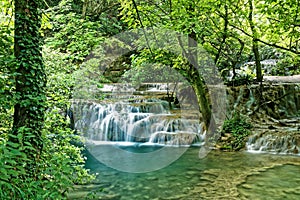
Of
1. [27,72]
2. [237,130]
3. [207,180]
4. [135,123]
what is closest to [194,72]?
[237,130]

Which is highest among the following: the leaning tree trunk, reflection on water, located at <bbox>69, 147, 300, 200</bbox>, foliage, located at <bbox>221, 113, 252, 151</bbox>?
the leaning tree trunk

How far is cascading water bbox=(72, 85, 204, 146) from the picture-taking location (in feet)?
30.3

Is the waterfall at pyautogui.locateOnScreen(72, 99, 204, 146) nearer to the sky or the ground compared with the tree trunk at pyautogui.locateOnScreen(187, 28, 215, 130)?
nearer to the ground

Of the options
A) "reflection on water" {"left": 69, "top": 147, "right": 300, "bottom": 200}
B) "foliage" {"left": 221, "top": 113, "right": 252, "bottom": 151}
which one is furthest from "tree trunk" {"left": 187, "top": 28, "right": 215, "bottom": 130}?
"reflection on water" {"left": 69, "top": 147, "right": 300, "bottom": 200}

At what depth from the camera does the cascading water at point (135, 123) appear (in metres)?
9.23

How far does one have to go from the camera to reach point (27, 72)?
9.60 ft

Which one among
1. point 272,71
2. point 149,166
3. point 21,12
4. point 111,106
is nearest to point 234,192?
point 149,166

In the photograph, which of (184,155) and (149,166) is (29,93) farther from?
(184,155)

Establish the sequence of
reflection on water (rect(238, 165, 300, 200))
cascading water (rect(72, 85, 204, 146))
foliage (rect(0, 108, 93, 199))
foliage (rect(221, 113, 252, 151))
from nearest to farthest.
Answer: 1. foliage (rect(0, 108, 93, 199))
2. reflection on water (rect(238, 165, 300, 200))
3. foliage (rect(221, 113, 252, 151))
4. cascading water (rect(72, 85, 204, 146))

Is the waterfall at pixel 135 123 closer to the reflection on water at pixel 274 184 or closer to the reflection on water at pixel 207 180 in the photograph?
the reflection on water at pixel 207 180

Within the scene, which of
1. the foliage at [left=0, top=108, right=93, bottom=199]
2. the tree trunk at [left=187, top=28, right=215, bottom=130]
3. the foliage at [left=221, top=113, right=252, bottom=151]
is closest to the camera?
the foliage at [left=0, top=108, right=93, bottom=199]

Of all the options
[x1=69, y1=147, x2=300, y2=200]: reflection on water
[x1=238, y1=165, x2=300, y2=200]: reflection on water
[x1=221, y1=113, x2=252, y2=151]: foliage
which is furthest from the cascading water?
[x1=238, y1=165, x2=300, y2=200]: reflection on water

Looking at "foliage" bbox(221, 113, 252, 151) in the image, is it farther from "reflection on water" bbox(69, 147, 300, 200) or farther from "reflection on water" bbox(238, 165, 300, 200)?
"reflection on water" bbox(238, 165, 300, 200)

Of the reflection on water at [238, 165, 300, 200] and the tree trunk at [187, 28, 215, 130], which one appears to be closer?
the reflection on water at [238, 165, 300, 200]
